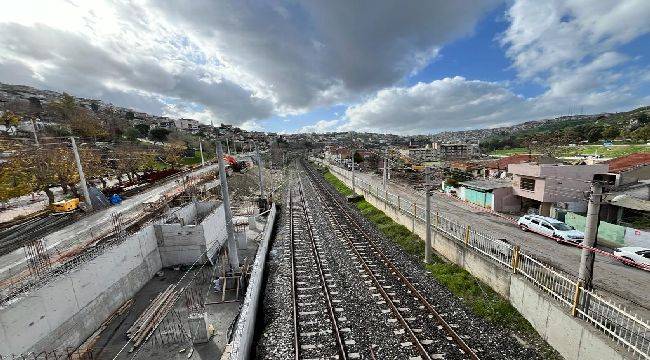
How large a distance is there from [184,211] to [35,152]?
16.4 metres

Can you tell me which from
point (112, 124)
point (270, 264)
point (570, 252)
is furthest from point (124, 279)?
point (112, 124)

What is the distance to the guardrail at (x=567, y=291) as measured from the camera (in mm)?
7130

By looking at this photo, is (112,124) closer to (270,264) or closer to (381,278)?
(270,264)

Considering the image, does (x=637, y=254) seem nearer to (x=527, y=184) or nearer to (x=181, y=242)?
(x=527, y=184)

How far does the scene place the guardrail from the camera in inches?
281

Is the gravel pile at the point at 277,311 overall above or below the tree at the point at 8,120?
below

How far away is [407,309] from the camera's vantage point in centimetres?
1132

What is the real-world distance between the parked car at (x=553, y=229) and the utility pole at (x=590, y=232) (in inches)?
474

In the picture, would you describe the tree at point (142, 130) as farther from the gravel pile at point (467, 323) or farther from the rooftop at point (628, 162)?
the rooftop at point (628, 162)

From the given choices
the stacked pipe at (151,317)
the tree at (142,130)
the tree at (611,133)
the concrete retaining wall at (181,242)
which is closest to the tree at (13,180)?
the concrete retaining wall at (181,242)

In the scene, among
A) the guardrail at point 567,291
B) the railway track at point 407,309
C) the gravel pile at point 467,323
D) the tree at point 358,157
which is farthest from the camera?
the tree at point 358,157

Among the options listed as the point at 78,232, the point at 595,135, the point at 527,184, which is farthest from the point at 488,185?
the point at 595,135

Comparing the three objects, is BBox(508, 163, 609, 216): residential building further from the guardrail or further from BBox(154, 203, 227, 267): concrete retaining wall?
BBox(154, 203, 227, 267): concrete retaining wall

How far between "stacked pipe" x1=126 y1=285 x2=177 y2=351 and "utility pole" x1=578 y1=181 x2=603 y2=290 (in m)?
15.6
